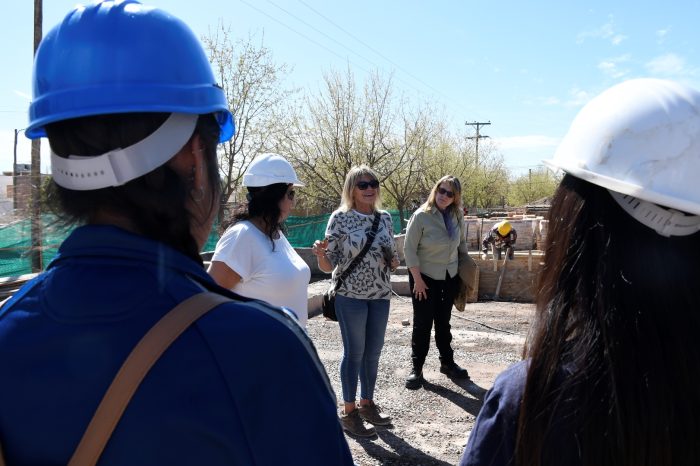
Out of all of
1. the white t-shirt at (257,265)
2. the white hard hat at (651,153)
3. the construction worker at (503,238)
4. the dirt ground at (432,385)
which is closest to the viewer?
the white hard hat at (651,153)

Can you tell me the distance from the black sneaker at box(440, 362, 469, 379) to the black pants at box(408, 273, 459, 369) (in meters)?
0.29

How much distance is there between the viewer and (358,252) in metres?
4.29

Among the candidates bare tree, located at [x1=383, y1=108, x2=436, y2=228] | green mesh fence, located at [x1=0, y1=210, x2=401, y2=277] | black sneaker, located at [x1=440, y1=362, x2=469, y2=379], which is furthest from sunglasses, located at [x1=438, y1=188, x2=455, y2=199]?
bare tree, located at [x1=383, y1=108, x2=436, y2=228]

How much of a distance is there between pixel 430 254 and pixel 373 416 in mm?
1662

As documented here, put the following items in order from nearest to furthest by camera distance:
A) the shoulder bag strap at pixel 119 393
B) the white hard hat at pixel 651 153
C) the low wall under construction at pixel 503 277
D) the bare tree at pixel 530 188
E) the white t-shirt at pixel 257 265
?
the shoulder bag strap at pixel 119 393 < the white hard hat at pixel 651 153 < the white t-shirt at pixel 257 265 < the low wall under construction at pixel 503 277 < the bare tree at pixel 530 188

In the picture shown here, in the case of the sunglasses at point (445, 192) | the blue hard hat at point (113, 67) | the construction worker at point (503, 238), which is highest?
the blue hard hat at point (113, 67)

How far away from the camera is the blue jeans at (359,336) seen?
4.22m

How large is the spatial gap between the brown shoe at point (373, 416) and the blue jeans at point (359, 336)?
190 mm

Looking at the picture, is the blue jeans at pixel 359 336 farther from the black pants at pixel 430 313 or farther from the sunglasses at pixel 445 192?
the sunglasses at pixel 445 192

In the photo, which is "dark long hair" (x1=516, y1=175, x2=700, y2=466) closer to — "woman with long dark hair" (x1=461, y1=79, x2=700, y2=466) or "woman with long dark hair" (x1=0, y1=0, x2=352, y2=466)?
"woman with long dark hair" (x1=461, y1=79, x2=700, y2=466)

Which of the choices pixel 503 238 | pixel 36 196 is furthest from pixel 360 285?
pixel 503 238

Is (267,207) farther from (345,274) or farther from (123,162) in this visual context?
(123,162)

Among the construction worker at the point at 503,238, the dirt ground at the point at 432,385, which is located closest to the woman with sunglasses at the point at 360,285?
the dirt ground at the point at 432,385

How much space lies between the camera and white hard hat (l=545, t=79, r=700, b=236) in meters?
1.01
